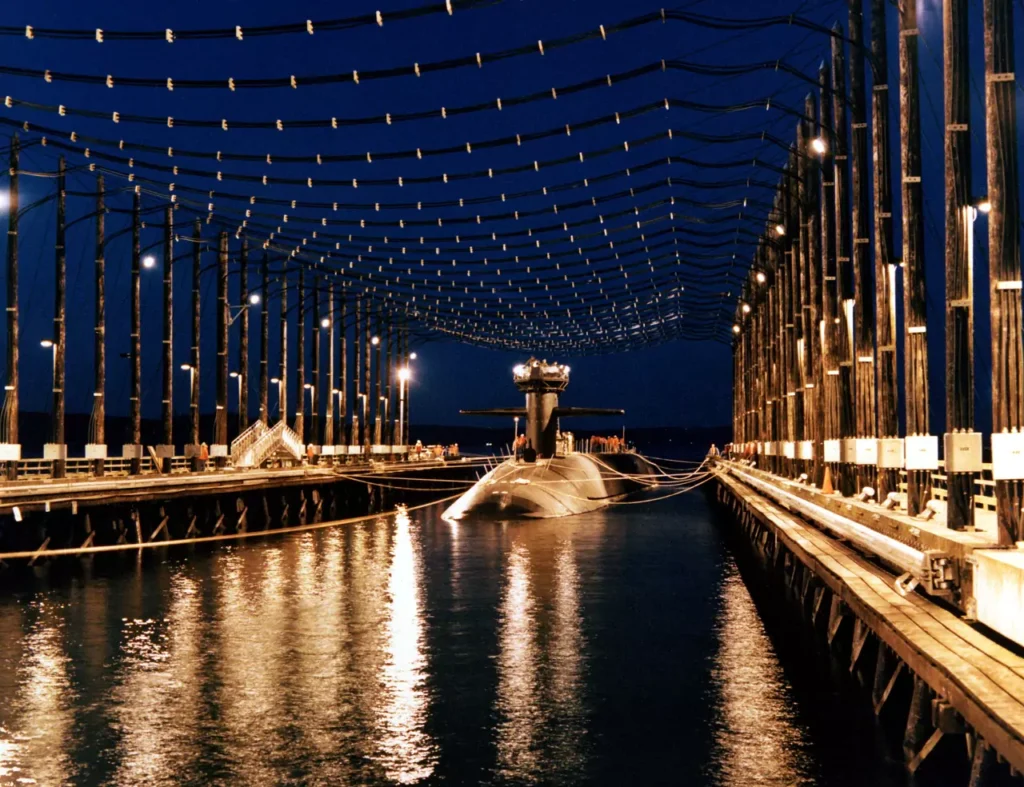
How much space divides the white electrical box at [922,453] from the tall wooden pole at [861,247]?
749cm

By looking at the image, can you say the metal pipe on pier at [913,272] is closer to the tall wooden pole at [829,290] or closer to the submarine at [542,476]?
the tall wooden pole at [829,290]

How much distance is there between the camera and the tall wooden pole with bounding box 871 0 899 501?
2672cm

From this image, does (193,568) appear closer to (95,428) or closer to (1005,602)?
(95,428)

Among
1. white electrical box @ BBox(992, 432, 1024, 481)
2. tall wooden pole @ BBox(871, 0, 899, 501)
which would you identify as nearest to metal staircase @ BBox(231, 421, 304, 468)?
tall wooden pole @ BBox(871, 0, 899, 501)

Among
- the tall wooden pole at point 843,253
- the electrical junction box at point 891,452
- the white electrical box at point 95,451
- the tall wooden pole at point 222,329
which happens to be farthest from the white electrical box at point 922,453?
the tall wooden pole at point 222,329

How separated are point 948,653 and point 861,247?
68.5 ft

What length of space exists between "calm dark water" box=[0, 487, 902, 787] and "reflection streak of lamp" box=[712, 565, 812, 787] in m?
0.05

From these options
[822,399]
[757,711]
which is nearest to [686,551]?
[822,399]

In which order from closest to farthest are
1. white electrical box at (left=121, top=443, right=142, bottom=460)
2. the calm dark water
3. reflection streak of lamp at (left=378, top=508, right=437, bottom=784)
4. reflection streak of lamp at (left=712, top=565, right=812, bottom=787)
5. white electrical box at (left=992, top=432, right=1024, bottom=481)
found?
reflection streak of lamp at (left=712, top=565, right=812, bottom=787)
the calm dark water
reflection streak of lamp at (left=378, top=508, right=437, bottom=784)
white electrical box at (left=992, top=432, right=1024, bottom=481)
white electrical box at (left=121, top=443, right=142, bottom=460)

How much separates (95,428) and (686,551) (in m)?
24.8

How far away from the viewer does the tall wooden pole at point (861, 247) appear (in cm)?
3045

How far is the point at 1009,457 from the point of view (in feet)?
50.4

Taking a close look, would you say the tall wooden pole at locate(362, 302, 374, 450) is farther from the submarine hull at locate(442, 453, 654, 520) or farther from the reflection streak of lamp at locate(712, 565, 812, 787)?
the reflection streak of lamp at locate(712, 565, 812, 787)

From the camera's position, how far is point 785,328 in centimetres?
5600
